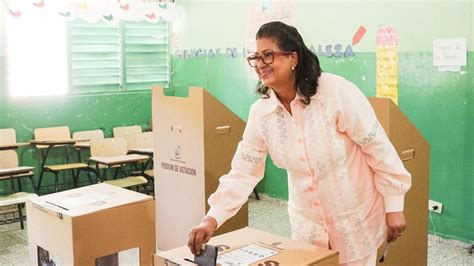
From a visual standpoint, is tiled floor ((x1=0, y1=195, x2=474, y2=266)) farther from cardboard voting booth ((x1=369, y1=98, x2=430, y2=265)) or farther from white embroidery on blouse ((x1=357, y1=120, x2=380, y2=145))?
white embroidery on blouse ((x1=357, y1=120, x2=380, y2=145))

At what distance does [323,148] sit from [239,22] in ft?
13.7

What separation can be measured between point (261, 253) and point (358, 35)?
3.36 metres

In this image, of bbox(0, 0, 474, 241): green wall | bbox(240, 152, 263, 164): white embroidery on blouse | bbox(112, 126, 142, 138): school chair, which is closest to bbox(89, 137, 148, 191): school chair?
bbox(112, 126, 142, 138): school chair

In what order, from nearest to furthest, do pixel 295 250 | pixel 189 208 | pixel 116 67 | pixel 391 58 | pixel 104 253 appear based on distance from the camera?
pixel 295 250
pixel 104 253
pixel 189 208
pixel 391 58
pixel 116 67

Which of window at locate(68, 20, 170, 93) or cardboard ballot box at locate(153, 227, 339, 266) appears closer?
cardboard ballot box at locate(153, 227, 339, 266)

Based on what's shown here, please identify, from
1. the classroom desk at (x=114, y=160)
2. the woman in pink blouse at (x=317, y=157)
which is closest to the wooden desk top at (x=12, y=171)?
the classroom desk at (x=114, y=160)

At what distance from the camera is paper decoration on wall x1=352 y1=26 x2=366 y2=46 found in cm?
458

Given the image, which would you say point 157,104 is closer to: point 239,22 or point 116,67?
point 239,22

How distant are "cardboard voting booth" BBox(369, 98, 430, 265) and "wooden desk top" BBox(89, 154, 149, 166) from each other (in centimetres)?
297

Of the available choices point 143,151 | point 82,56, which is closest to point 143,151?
point 143,151

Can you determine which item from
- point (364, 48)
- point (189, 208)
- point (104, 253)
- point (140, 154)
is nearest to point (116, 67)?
point (140, 154)

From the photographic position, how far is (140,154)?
5.59m

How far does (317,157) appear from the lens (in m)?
1.70

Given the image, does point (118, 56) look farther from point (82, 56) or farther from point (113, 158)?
point (113, 158)
